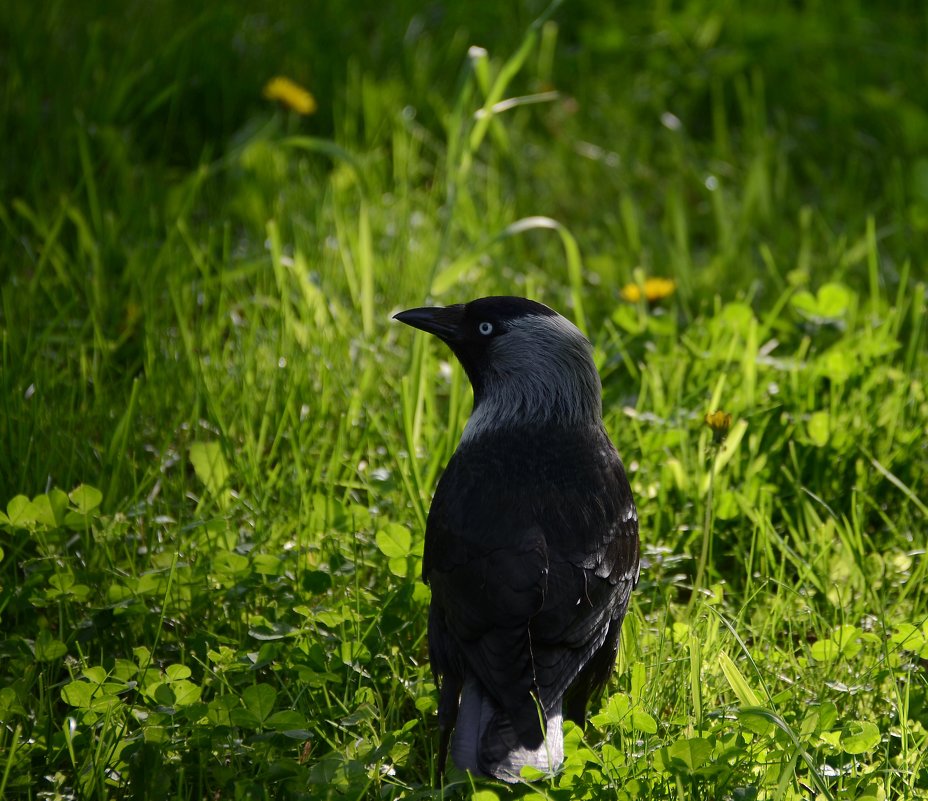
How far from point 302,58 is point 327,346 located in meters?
2.25

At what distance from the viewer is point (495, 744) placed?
2475 mm

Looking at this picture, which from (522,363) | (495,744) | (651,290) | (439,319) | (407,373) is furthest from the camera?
(651,290)

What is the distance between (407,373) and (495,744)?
1787 millimetres

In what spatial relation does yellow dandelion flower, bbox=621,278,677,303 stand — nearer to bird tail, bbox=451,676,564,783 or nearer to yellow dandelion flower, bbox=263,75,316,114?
yellow dandelion flower, bbox=263,75,316,114

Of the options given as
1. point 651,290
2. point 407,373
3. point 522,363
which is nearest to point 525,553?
point 522,363

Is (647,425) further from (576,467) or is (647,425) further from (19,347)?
(19,347)

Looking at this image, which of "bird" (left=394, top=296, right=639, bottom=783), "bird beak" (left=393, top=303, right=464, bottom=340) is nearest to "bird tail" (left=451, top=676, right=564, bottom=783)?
"bird" (left=394, top=296, right=639, bottom=783)

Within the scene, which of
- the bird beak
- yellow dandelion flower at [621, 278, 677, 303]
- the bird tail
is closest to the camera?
the bird tail

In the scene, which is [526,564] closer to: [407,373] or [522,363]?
[522,363]

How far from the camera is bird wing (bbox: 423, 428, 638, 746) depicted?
2.56 m

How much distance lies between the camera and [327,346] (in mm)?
4016

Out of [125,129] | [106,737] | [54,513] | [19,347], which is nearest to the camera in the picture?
[106,737]

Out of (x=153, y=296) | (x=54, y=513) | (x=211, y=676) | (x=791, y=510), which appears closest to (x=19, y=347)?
(x=153, y=296)

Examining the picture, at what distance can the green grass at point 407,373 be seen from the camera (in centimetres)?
265
